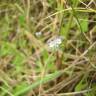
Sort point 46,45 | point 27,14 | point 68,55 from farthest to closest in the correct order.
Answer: point 27,14 → point 46,45 → point 68,55

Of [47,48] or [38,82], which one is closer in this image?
[38,82]

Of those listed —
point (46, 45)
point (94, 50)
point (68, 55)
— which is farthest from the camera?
point (46, 45)

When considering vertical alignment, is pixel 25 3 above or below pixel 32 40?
above

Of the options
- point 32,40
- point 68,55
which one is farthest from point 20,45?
point 68,55

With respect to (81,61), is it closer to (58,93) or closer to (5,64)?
(58,93)

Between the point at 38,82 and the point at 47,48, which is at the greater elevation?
the point at 47,48

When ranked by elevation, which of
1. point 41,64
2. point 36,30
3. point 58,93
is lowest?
point 58,93

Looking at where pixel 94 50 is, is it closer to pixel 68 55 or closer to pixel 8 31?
pixel 68 55

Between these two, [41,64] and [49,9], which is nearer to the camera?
[41,64]
